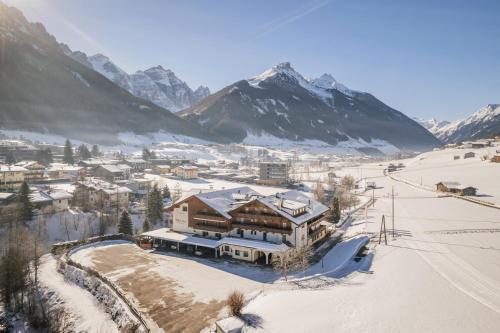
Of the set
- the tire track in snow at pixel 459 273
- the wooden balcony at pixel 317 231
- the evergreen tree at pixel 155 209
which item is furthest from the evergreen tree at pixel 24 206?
the tire track in snow at pixel 459 273

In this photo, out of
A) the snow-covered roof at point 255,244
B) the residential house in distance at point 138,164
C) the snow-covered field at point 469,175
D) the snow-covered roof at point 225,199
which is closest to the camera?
the snow-covered roof at point 255,244

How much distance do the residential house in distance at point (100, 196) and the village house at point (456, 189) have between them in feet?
286

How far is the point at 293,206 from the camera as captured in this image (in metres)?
52.4

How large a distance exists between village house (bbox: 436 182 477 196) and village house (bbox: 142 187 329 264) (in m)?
56.5

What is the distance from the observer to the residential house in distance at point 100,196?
254 feet

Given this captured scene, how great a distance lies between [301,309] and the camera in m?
29.1

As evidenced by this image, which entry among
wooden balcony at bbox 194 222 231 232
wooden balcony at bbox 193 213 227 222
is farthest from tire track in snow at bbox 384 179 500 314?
wooden balcony at bbox 193 213 227 222

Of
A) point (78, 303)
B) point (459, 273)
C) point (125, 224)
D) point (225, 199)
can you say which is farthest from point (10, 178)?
point (459, 273)

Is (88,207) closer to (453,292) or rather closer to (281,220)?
(281,220)

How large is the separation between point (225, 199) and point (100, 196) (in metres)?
36.8

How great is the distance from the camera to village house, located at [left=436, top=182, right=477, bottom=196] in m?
93.0

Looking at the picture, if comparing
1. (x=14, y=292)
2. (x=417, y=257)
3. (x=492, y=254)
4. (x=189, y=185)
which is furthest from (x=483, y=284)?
A: (x=189, y=185)

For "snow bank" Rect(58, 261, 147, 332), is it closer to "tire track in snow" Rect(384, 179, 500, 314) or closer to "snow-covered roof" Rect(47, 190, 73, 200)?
"snow-covered roof" Rect(47, 190, 73, 200)

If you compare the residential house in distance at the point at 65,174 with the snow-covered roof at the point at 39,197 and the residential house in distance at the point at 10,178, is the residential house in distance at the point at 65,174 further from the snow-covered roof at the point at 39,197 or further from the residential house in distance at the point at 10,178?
the snow-covered roof at the point at 39,197
